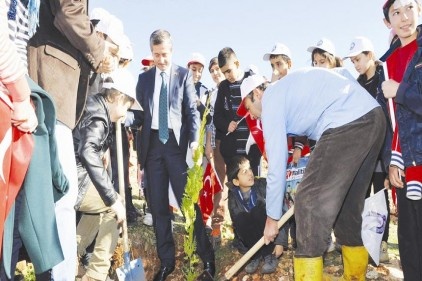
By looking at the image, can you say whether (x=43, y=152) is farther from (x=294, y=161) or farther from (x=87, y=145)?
(x=294, y=161)

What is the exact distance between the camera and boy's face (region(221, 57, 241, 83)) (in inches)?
221

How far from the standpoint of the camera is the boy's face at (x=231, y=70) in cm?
561

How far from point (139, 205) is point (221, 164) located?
204cm

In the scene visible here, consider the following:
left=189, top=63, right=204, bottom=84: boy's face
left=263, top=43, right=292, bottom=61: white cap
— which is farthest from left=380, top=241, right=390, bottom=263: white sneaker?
left=189, top=63, right=204, bottom=84: boy's face

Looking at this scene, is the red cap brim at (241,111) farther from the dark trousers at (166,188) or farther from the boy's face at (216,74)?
the boy's face at (216,74)

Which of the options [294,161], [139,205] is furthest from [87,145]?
[139,205]

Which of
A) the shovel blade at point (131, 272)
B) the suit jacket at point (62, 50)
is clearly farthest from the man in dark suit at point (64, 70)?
the shovel blade at point (131, 272)

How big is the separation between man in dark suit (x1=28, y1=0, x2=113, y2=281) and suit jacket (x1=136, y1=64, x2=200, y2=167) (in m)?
1.74

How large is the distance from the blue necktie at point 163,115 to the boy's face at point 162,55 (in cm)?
14

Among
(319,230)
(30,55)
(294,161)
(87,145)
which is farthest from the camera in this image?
(294,161)

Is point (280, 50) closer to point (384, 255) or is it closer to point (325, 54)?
point (325, 54)

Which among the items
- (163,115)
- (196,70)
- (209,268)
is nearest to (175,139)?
(163,115)

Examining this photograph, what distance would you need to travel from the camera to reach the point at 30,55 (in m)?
2.53

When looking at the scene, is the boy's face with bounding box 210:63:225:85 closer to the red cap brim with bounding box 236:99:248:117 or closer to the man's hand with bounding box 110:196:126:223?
the red cap brim with bounding box 236:99:248:117
